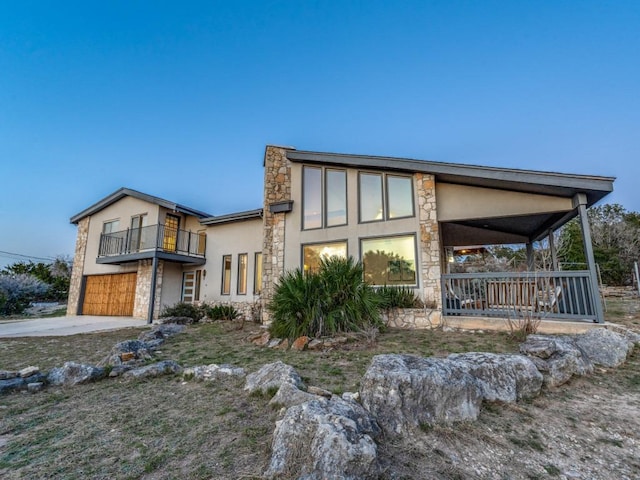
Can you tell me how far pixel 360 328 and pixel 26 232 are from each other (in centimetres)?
5137

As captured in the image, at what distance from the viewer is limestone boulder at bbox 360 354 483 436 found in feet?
8.38

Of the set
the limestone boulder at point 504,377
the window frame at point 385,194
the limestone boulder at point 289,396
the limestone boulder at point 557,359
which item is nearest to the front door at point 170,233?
the window frame at point 385,194

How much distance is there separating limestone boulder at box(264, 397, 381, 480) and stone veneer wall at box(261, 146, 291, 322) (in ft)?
25.5

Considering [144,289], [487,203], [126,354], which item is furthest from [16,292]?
[487,203]

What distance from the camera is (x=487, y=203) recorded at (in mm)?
7738

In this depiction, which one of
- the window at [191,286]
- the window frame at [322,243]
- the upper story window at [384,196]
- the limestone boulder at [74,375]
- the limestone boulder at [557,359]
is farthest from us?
the window at [191,286]

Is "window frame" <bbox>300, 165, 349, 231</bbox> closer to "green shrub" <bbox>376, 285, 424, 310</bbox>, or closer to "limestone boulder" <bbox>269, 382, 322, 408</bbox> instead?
"green shrub" <bbox>376, 285, 424, 310</bbox>

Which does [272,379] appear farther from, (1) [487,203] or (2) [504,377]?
(1) [487,203]

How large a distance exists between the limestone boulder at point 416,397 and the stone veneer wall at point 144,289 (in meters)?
12.8

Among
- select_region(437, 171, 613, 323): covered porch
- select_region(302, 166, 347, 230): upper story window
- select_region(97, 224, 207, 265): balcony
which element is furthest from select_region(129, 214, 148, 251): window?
select_region(437, 171, 613, 323): covered porch

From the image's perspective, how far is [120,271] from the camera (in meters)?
14.6

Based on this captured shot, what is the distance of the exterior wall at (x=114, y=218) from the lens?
13999 mm

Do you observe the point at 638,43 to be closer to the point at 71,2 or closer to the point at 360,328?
the point at 360,328

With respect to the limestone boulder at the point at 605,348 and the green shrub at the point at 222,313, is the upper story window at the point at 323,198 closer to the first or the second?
the green shrub at the point at 222,313
